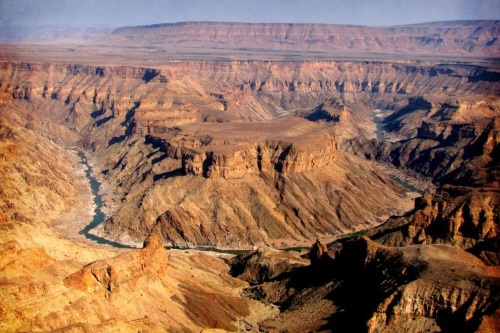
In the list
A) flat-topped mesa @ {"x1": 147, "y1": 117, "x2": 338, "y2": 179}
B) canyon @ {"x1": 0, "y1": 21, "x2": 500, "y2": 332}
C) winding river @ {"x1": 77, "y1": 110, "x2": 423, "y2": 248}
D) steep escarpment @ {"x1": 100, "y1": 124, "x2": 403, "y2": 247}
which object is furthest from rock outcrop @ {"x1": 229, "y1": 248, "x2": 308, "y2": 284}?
flat-topped mesa @ {"x1": 147, "y1": 117, "x2": 338, "y2": 179}

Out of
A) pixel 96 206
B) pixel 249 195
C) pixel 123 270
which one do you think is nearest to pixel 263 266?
pixel 123 270

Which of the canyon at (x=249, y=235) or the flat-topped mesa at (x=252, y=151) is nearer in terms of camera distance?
the canyon at (x=249, y=235)

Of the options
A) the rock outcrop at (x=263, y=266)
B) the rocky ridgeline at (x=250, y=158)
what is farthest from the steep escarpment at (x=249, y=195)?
the rock outcrop at (x=263, y=266)

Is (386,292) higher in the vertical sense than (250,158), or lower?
lower

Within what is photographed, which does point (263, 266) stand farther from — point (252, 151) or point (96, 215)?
point (96, 215)

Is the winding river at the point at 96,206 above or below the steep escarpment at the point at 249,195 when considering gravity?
below

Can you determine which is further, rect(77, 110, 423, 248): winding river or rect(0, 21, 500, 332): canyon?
rect(77, 110, 423, 248): winding river

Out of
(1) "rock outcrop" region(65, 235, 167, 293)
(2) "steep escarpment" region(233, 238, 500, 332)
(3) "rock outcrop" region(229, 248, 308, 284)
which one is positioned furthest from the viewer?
(3) "rock outcrop" region(229, 248, 308, 284)

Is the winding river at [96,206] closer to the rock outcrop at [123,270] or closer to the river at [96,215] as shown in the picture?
the river at [96,215]

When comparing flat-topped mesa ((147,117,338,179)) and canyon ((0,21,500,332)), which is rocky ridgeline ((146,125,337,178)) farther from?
canyon ((0,21,500,332))
